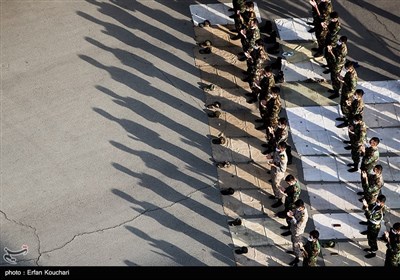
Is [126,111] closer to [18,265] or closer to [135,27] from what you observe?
[135,27]

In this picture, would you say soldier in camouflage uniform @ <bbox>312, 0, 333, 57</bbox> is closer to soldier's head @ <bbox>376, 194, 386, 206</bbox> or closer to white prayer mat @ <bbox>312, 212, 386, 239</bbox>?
white prayer mat @ <bbox>312, 212, 386, 239</bbox>

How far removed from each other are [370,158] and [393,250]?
2.53 m

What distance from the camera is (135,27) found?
2598cm

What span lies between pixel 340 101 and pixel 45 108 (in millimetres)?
7228

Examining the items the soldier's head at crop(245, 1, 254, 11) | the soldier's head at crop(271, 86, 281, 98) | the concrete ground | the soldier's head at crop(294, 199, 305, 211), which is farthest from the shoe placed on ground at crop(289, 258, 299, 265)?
the soldier's head at crop(245, 1, 254, 11)

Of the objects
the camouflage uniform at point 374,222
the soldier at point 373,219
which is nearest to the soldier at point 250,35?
the soldier at point 373,219

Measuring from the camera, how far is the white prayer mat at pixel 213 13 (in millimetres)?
26219

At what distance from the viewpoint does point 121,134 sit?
23.0 metres

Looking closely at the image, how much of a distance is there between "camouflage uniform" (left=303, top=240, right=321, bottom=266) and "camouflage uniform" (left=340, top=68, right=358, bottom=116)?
4.34 m

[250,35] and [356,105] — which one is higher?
[250,35]

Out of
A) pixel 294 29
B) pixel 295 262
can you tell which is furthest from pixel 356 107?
pixel 294 29

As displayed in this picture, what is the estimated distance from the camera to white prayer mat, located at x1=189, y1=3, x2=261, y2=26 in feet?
86.0

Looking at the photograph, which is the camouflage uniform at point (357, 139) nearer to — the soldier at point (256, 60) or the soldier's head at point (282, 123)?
the soldier's head at point (282, 123)

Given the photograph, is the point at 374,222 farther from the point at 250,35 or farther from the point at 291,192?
the point at 250,35
